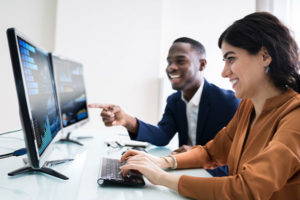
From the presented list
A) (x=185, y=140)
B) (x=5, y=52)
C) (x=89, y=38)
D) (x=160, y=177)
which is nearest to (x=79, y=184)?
(x=160, y=177)

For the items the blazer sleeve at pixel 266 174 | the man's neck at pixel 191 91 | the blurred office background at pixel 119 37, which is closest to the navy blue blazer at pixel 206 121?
the man's neck at pixel 191 91

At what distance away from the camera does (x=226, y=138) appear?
3.73 ft

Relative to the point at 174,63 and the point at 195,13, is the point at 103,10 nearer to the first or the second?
the point at 195,13

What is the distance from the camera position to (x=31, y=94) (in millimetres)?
736

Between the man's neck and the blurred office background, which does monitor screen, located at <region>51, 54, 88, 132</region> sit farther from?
the blurred office background

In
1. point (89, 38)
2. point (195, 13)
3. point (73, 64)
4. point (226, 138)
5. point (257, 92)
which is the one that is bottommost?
point (226, 138)

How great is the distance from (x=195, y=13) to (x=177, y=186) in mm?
2654

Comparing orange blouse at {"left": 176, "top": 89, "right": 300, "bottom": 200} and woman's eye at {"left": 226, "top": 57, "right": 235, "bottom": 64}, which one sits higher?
woman's eye at {"left": 226, "top": 57, "right": 235, "bottom": 64}

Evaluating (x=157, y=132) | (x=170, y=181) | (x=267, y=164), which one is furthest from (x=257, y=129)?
(x=157, y=132)

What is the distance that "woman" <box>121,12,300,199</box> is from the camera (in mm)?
662

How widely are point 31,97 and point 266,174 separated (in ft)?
2.24

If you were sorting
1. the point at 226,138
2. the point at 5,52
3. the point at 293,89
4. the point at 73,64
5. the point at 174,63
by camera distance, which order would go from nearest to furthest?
1. the point at 293,89
2. the point at 226,138
3. the point at 73,64
4. the point at 174,63
5. the point at 5,52

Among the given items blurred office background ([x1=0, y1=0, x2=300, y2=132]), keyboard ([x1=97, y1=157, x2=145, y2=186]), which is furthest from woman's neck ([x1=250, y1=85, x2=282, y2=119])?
blurred office background ([x1=0, y1=0, x2=300, y2=132])

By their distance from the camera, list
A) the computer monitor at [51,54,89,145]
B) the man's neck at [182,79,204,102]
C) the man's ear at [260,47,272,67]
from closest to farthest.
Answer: the man's ear at [260,47,272,67] → the computer monitor at [51,54,89,145] → the man's neck at [182,79,204,102]
